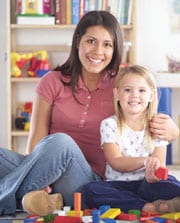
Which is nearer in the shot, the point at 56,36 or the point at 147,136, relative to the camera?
the point at 147,136

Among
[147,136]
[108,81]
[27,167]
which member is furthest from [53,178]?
[108,81]

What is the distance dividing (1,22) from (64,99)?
1.39 meters

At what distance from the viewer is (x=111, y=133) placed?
1824 mm

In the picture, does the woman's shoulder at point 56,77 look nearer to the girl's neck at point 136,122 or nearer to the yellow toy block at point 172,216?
the girl's neck at point 136,122

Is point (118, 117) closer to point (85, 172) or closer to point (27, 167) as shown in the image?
point (85, 172)

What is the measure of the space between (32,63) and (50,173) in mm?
1616

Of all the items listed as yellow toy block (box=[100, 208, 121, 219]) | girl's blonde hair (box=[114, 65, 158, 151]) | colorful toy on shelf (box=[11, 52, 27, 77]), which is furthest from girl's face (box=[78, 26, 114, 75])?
colorful toy on shelf (box=[11, 52, 27, 77])

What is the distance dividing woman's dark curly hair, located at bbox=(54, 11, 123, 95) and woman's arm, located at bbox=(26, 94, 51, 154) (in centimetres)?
12

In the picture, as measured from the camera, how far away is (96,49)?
1961 mm

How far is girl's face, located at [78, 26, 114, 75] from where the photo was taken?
1.96 meters

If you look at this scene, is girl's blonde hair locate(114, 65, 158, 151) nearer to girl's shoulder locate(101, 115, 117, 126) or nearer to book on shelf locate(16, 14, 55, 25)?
girl's shoulder locate(101, 115, 117, 126)

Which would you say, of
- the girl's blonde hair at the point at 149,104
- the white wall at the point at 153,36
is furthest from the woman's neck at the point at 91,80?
the white wall at the point at 153,36

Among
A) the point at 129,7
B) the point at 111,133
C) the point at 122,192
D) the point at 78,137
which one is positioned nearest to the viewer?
the point at 122,192

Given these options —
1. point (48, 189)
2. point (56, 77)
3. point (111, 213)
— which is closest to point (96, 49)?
point (56, 77)
